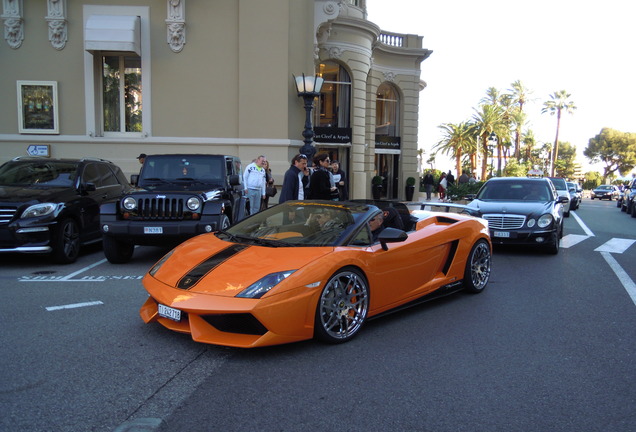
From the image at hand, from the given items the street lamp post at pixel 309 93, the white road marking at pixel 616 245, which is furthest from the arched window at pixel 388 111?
the white road marking at pixel 616 245

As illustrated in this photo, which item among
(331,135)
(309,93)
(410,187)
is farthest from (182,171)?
(410,187)

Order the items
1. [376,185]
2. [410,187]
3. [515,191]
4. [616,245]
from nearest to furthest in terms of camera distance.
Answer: [515,191] → [616,245] → [376,185] → [410,187]

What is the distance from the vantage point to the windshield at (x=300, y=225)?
16.8ft

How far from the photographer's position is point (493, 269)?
8.82m

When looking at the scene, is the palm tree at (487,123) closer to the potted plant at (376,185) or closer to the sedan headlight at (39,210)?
the potted plant at (376,185)

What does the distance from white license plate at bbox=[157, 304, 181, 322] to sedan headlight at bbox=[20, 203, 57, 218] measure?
476 cm

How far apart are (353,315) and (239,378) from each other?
52.7 inches

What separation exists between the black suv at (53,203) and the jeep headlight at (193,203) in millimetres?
2061

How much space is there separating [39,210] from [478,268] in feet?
21.5

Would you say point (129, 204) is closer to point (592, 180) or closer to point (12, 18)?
point (12, 18)

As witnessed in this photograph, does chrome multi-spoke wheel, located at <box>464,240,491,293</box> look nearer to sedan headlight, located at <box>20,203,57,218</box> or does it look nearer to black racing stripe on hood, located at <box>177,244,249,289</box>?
black racing stripe on hood, located at <box>177,244,249,289</box>

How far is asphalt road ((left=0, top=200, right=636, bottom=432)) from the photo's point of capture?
3330mm

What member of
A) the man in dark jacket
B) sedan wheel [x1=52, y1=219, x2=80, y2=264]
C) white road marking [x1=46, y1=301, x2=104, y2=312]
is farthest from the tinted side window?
white road marking [x1=46, y1=301, x2=104, y2=312]

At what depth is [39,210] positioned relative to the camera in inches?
322
